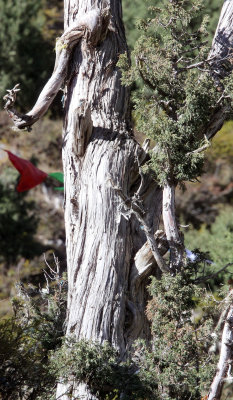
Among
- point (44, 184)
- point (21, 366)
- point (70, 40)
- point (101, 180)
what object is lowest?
point (21, 366)

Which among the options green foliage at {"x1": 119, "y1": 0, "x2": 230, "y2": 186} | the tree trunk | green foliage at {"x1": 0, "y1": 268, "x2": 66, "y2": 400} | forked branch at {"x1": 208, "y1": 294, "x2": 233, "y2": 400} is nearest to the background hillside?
the tree trunk

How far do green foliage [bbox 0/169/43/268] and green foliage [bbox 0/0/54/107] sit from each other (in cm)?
292

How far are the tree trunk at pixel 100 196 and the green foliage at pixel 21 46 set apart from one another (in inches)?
304

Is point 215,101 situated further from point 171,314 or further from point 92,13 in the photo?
point 171,314

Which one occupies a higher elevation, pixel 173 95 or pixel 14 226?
pixel 14 226

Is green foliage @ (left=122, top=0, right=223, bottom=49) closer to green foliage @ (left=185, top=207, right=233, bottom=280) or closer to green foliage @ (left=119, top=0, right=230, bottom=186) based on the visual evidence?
green foliage @ (left=185, top=207, right=233, bottom=280)

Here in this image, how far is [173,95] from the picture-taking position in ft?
17.3

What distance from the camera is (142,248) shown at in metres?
5.55

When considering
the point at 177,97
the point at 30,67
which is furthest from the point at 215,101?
the point at 30,67

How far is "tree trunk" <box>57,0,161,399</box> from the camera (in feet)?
17.7

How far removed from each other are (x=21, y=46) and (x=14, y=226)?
472cm

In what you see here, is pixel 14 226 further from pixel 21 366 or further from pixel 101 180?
pixel 21 366

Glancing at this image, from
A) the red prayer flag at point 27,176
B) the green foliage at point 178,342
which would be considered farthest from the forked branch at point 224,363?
the red prayer flag at point 27,176

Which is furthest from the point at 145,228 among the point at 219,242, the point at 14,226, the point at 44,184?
the point at 44,184
